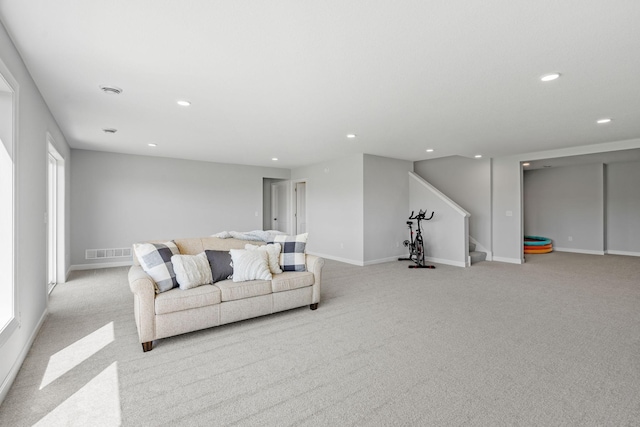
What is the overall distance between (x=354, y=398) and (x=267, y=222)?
7.89 m

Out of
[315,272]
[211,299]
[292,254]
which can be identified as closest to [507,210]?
[315,272]

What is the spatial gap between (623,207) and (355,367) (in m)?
9.57

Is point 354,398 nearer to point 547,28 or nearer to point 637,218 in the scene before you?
point 547,28

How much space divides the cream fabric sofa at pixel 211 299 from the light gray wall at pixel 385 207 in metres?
3.05

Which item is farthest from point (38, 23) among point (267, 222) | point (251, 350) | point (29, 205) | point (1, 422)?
point (267, 222)

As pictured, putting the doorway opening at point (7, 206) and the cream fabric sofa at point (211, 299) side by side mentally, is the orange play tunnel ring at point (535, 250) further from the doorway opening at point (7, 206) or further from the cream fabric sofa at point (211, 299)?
the doorway opening at point (7, 206)

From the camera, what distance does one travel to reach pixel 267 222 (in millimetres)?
9633

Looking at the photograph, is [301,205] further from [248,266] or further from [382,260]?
[248,266]

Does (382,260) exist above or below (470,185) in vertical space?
below

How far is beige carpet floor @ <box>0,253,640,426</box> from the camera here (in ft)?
6.15

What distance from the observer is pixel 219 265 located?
3.38 m

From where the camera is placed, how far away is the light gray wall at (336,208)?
670 cm

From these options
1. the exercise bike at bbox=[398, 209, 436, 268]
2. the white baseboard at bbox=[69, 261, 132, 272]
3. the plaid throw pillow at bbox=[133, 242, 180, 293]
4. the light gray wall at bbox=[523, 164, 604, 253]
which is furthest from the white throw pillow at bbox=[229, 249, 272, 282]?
the light gray wall at bbox=[523, 164, 604, 253]

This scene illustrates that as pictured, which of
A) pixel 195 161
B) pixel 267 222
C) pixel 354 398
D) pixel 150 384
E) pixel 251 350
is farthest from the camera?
pixel 267 222
